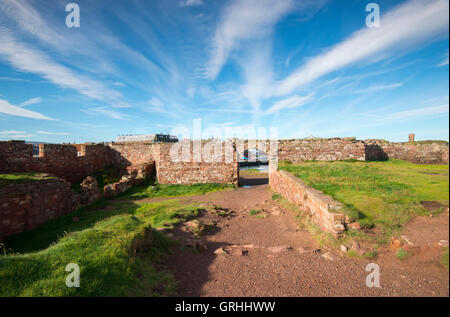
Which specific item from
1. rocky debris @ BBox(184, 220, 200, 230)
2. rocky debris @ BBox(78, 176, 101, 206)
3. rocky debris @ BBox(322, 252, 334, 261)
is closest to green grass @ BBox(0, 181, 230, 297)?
rocky debris @ BBox(184, 220, 200, 230)

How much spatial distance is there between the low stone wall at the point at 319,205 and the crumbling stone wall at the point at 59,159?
15.6 meters

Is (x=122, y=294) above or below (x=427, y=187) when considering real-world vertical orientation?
below

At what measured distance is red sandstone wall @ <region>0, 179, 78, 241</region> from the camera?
6780mm

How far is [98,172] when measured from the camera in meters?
17.9

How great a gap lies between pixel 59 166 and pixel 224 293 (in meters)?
16.7

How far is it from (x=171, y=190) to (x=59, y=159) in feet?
28.3

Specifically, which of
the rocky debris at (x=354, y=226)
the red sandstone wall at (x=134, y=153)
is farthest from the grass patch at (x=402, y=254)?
the red sandstone wall at (x=134, y=153)

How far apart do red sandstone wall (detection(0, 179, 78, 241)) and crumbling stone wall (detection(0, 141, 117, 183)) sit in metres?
5.91

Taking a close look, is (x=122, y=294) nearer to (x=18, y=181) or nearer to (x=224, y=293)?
(x=224, y=293)

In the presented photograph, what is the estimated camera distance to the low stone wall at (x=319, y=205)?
4742 millimetres

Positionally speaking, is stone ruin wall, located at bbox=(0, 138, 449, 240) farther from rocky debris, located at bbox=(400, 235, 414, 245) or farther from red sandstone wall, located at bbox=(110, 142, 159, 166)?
rocky debris, located at bbox=(400, 235, 414, 245)

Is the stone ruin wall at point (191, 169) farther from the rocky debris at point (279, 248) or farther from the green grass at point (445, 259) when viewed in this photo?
the green grass at point (445, 259)

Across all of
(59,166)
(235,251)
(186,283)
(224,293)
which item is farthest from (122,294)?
(59,166)

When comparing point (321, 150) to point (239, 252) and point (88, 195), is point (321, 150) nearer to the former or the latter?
point (239, 252)
